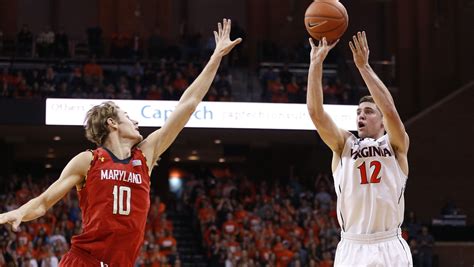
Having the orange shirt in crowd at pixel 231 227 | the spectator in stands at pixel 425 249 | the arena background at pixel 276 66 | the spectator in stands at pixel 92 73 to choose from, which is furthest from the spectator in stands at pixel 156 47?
the spectator in stands at pixel 425 249

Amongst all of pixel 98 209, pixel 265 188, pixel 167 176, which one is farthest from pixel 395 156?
pixel 167 176

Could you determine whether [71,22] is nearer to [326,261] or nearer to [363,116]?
[326,261]

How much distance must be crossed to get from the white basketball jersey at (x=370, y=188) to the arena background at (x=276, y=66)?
15.9m

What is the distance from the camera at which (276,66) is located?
77.0 ft

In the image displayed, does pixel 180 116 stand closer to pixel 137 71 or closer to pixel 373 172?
pixel 373 172

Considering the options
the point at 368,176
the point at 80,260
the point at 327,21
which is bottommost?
the point at 80,260

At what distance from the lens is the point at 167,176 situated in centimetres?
2591

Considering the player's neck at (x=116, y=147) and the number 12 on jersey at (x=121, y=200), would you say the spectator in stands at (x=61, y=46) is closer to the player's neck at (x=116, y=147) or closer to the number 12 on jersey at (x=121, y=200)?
the player's neck at (x=116, y=147)

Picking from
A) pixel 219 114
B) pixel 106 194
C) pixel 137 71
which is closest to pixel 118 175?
pixel 106 194

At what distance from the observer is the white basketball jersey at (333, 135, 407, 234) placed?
224 inches

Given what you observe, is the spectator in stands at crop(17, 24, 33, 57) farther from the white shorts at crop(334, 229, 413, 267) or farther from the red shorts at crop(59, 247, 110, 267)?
the red shorts at crop(59, 247, 110, 267)

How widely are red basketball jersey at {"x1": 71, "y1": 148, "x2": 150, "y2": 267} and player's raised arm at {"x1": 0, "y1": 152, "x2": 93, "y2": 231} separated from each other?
48mm

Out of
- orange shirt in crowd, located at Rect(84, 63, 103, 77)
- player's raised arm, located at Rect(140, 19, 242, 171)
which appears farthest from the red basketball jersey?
orange shirt in crowd, located at Rect(84, 63, 103, 77)

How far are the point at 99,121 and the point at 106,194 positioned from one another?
1.41 ft
